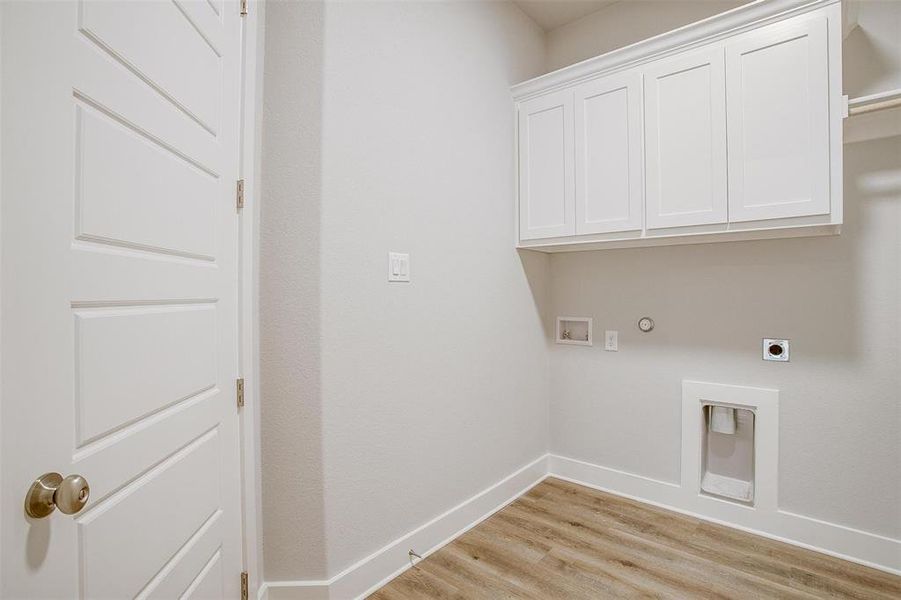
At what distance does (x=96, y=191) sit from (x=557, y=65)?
9.71 ft

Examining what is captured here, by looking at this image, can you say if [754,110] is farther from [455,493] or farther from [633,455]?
[455,493]

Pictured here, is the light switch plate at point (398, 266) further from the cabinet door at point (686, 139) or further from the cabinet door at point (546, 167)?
the cabinet door at point (686, 139)

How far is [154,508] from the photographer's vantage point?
1.03 metres

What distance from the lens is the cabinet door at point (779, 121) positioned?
1755mm

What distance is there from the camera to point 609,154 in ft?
7.59

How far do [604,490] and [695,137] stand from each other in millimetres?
2143

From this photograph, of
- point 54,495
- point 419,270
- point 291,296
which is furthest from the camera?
point 419,270

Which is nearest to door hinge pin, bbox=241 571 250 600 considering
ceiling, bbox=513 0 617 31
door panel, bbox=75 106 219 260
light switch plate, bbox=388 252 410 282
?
door panel, bbox=75 106 219 260

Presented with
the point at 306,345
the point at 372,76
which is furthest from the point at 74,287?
the point at 372,76

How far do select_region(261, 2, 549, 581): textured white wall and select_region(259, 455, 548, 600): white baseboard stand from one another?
0.14ft

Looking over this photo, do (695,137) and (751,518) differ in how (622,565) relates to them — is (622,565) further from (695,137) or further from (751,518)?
(695,137)

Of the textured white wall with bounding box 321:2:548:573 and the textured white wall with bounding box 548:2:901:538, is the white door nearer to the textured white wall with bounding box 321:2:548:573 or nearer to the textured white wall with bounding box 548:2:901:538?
the textured white wall with bounding box 321:2:548:573

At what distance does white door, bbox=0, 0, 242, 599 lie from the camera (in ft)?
2.28

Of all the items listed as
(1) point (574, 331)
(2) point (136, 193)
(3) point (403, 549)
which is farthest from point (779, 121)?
(3) point (403, 549)
